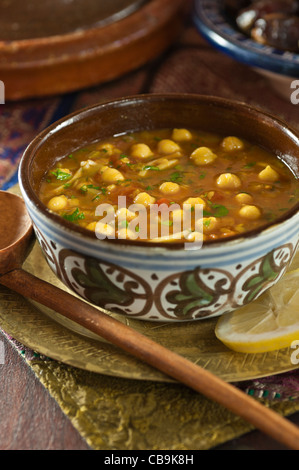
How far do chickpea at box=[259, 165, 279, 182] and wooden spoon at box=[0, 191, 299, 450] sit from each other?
2.39 ft

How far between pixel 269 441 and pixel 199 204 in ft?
2.36

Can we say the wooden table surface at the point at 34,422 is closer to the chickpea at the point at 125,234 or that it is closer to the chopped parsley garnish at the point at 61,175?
the chickpea at the point at 125,234

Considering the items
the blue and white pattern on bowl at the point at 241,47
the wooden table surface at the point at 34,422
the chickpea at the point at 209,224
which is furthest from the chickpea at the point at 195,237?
the blue and white pattern on bowl at the point at 241,47

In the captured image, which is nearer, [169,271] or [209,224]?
[169,271]

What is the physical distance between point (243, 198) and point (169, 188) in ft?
0.78

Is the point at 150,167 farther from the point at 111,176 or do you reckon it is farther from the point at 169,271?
the point at 169,271

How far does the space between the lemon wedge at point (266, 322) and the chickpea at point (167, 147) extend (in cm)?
63

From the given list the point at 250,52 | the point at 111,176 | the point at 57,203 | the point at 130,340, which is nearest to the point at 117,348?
the point at 130,340

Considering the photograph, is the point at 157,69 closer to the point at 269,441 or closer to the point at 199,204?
the point at 199,204

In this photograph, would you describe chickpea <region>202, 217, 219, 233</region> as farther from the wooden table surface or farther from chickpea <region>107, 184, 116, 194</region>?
the wooden table surface

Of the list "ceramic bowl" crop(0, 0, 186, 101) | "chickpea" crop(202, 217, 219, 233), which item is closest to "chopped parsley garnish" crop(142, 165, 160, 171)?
"chickpea" crop(202, 217, 219, 233)

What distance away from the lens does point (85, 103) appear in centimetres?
351

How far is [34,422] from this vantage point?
1.69 metres

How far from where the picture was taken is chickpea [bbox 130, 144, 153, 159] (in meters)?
2.23
